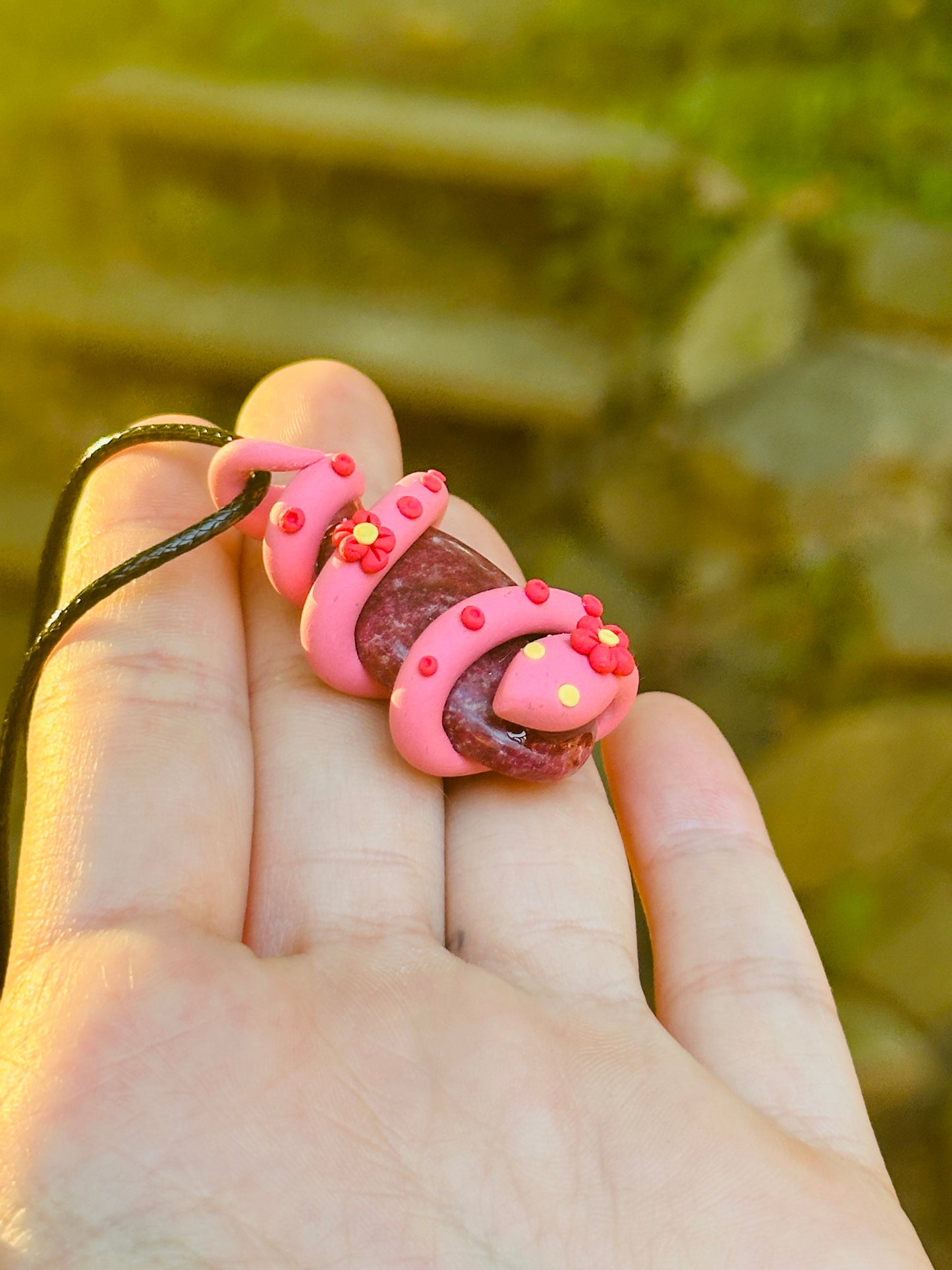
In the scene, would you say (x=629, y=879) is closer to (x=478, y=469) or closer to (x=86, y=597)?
(x=86, y=597)

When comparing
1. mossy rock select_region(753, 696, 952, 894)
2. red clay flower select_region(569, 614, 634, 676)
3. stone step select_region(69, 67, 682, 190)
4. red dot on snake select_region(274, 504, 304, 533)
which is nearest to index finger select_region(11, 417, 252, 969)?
red dot on snake select_region(274, 504, 304, 533)

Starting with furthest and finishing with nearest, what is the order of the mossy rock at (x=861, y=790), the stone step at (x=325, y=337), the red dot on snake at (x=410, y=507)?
the stone step at (x=325, y=337) → the mossy rock at (x=861, y=790) → the red dot on snake at (x=410, y=507)

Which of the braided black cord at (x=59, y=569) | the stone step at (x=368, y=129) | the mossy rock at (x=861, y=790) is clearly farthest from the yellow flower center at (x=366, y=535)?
the stone step at (x=368, y=129)

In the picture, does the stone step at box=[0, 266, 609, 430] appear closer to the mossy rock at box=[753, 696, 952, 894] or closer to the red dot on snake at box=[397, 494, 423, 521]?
the mossy rock at box=[753, 696, 952, 894]

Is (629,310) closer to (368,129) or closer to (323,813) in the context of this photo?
(368,129)

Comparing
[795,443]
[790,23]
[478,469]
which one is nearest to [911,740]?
[795,443]

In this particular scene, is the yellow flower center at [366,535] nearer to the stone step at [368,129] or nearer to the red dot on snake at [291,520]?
the red dot on snake at [291,520]

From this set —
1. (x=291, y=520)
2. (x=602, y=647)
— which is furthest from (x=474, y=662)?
(x=291, y=520)
